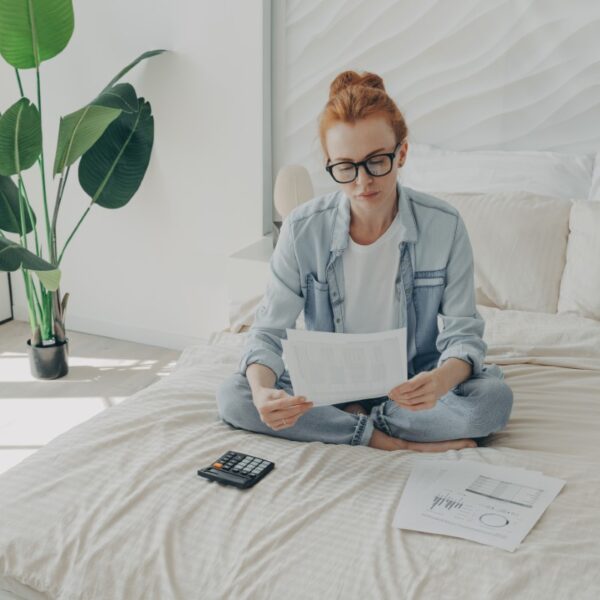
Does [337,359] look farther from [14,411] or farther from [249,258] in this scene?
[14,411]

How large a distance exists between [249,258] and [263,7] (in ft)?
2.86

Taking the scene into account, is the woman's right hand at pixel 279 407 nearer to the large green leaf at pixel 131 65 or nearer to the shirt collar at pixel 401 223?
the shirt collar at pixel 401 223

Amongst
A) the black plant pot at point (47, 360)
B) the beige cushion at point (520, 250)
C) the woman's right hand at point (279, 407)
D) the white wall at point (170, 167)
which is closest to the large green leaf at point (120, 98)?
the white wall at point (170, 167)

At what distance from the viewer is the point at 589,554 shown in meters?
1.23

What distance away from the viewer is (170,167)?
3.19 meters

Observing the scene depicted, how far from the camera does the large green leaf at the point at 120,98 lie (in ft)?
9.56

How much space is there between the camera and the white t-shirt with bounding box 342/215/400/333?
69.9 inches

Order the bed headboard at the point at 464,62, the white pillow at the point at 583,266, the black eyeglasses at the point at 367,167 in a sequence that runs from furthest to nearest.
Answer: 1. the bed headboard at the point at 464,62
2. the white pillow at the point at 583,266
3. the black eyeglasses at the point at 367,167

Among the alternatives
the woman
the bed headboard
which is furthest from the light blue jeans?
the bed headboard

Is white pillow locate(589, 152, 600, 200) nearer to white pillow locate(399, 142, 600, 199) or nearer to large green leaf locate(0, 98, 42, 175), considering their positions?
white pillow locate(399, 142, 600, 199)

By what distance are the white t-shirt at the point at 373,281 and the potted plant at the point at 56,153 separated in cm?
110

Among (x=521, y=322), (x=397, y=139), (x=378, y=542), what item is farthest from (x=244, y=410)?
(x=521, y=322)

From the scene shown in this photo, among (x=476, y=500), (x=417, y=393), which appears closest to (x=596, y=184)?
(x=417, y=393)

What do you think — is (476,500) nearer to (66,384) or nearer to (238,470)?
(238,470)
